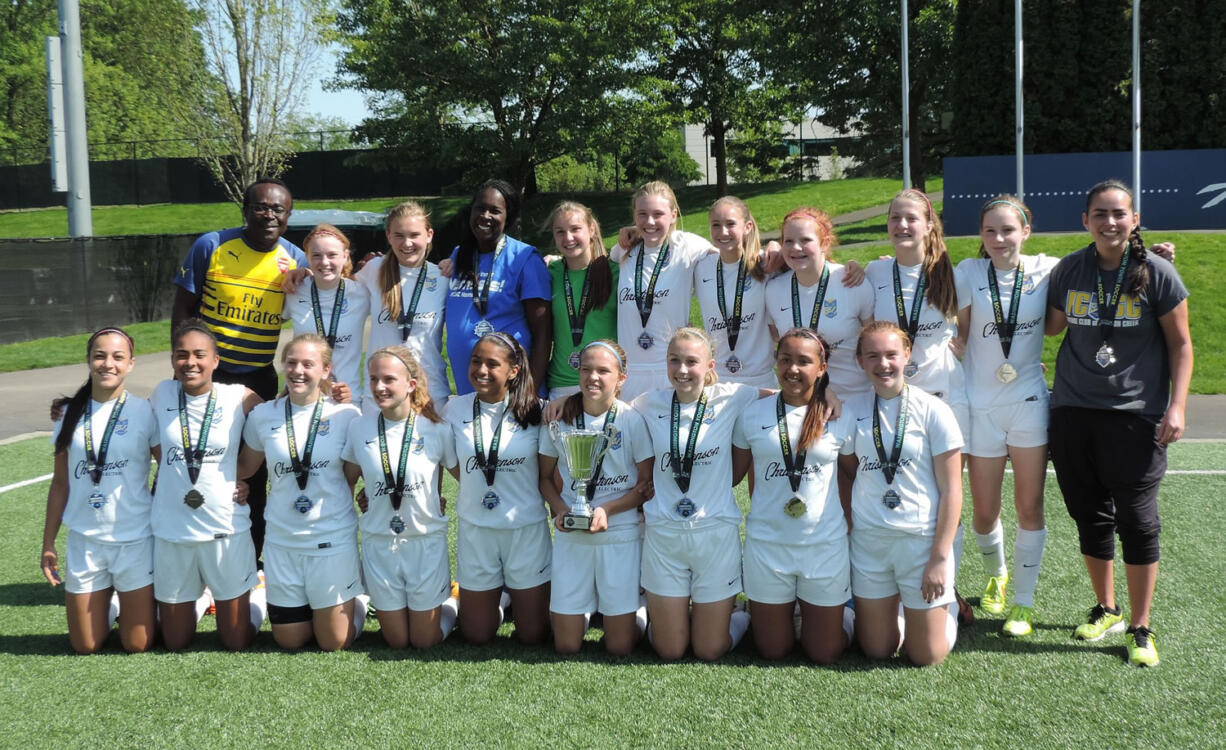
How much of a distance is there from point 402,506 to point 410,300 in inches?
43.0

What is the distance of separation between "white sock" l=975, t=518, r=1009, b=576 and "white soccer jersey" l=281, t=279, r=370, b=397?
312 cm

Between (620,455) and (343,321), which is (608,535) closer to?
(620,455)

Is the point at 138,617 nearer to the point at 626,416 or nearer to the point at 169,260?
the point at 626,416

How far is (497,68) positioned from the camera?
84.3ft

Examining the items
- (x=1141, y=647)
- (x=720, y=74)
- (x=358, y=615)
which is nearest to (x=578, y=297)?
(x=358, y=615)

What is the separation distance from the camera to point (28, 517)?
6.80 m

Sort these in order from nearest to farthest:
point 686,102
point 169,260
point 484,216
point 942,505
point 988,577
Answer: point 942,505
point 484,216
point 988,577
point 169,260
point 686,102

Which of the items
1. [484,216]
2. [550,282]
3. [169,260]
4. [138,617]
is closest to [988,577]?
[550,282]

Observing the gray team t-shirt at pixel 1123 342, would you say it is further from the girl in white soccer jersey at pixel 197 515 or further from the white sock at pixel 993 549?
the girl in white soccer jersey at pixel 197 515

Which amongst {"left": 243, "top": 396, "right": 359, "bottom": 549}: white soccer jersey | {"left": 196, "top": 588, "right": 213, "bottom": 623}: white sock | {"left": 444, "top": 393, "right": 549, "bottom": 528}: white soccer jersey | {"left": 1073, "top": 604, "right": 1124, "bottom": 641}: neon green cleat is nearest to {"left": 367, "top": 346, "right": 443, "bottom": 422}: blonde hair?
{"left": 444, "top": 393, "right": 549, "bottom": 528}: white soccer jersey

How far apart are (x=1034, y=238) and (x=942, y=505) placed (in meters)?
13.9

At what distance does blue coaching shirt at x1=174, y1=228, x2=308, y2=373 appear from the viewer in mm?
4930

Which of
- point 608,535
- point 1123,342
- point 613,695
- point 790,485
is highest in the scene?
point 1123,342

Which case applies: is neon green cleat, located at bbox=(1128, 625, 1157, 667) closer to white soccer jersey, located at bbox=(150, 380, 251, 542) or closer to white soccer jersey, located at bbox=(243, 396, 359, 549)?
white soccer jersey, located at bbox=(243, 396, 359, 549)
